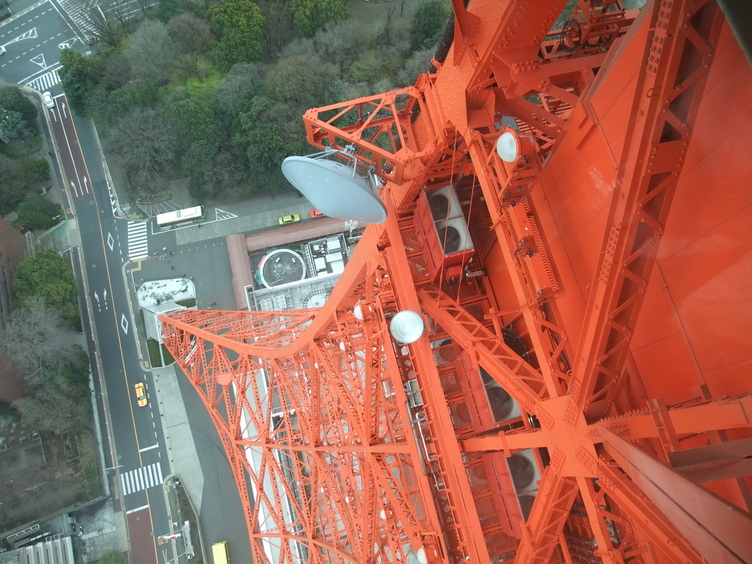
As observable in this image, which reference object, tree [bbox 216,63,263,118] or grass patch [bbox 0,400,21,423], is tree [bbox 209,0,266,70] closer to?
tree [bbox 216,63,263,118]

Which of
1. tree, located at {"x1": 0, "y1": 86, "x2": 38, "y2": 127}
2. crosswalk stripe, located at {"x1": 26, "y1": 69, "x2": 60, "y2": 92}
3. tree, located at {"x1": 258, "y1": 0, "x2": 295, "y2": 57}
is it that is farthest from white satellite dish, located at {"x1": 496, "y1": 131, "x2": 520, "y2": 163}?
crosswalk stripe, located at {"x1": 26, "y1": 69, "x2": 60, "y2": 92}

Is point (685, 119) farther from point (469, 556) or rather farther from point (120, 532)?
point (120, 532)

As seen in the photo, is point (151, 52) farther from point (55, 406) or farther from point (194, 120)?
point (55, 406)

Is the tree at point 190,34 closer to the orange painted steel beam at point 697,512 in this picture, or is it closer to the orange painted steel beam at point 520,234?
the orange painted steel beam at point 520,234

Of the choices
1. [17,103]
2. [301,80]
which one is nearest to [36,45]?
[17,103]

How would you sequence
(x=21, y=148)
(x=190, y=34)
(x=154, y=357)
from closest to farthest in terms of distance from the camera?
(x=154, y=357), (x=190, y=34), (x=21, y=148)

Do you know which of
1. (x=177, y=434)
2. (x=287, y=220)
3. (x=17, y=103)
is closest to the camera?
(x=177, y=434)

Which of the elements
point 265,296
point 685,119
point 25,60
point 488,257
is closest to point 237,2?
point 25,60
